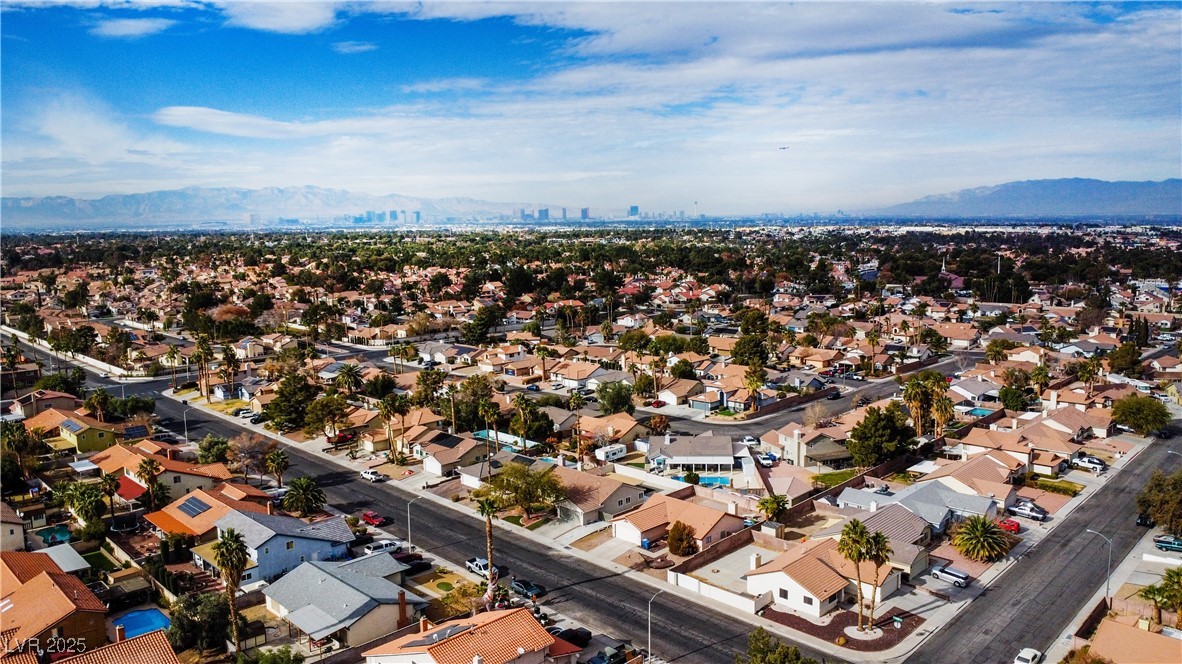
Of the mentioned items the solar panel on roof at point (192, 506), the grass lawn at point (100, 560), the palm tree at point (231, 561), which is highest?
the palm tree at point (231, 561)

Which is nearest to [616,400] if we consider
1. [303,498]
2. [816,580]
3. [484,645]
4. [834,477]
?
[834,477]

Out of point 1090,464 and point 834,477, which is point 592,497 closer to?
point 834,477

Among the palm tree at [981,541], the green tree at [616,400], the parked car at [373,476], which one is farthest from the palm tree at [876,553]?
the green tree at [616,400]

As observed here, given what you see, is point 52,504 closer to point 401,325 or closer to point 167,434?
point 167,434

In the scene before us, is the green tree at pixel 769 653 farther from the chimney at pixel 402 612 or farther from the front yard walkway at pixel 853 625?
the chimney at pixel 402 612

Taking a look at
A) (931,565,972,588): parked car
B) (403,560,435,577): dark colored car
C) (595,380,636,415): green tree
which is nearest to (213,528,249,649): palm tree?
(403,560,435,577): dark colored car

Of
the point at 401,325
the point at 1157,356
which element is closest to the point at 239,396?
the point at 401,325

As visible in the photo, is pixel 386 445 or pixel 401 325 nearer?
pixel 386 445
